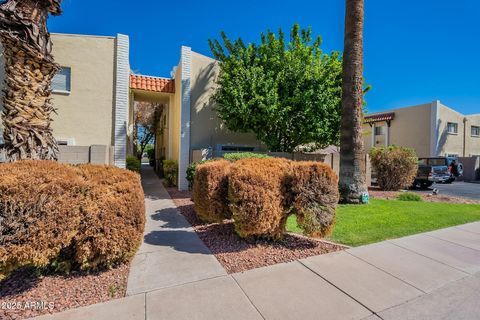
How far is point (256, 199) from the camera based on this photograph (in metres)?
4.16

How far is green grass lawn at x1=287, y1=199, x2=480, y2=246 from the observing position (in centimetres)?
525

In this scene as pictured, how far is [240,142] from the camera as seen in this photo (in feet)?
40.1

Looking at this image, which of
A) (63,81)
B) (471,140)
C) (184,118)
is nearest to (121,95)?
(63,81)

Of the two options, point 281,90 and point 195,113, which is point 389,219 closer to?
point 281,90

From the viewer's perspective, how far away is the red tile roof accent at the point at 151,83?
11.6m

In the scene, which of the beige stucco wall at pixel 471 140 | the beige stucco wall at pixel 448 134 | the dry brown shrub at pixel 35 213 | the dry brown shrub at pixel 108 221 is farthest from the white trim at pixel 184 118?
the beige stucco wall at pixel 471 140

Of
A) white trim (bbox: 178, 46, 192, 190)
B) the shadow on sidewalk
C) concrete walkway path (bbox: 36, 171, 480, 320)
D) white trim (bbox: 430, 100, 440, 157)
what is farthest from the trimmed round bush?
white trim (bbox: 430, 100, 440, 157)

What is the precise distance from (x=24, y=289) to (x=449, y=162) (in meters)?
23.4

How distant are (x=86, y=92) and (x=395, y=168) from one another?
14.6 meters

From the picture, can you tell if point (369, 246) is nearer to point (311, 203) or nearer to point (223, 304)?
point (311, 203)

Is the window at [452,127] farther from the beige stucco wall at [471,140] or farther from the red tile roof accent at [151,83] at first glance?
the red tile roof accent at [151,83]

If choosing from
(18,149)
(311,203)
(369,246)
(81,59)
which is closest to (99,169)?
(18,149)

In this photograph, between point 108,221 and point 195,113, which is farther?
point 195,113

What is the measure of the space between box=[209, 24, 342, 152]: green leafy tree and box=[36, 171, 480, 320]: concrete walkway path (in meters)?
6.12
